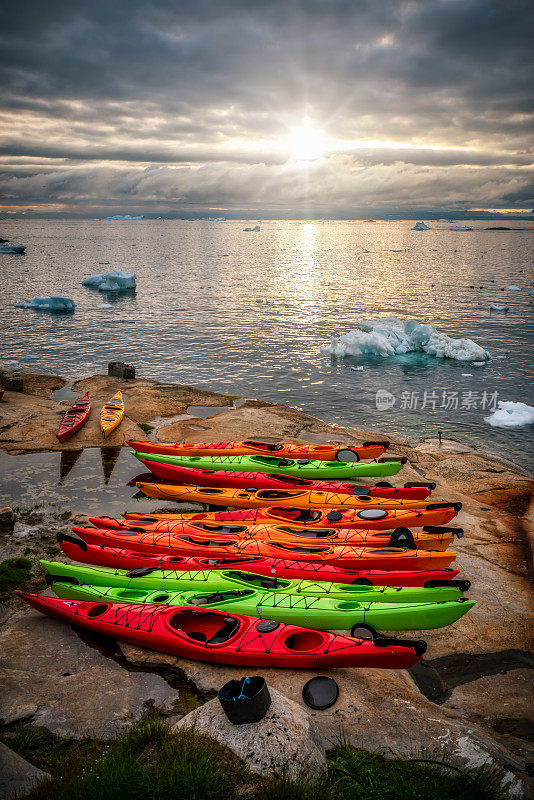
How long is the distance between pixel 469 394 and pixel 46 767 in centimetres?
2252

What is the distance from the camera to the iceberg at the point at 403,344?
28219 millimetres

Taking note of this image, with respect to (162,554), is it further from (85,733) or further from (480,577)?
(480,577)

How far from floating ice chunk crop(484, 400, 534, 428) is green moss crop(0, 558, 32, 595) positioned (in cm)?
1754

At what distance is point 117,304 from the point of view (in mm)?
46375

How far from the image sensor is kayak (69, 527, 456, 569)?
30.0 feet

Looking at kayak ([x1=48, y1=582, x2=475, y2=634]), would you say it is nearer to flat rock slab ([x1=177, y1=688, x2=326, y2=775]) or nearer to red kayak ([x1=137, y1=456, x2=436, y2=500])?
flat rock slab ([x1=177, y1=688, x2=326, y2=775])

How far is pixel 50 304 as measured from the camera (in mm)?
40062

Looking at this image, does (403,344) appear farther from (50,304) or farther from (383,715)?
(50,304)

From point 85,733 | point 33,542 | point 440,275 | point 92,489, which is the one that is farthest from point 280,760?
point 440,275

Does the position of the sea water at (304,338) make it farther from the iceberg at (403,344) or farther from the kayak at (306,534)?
the kayak at (306,534)

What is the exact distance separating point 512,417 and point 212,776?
60.7ft

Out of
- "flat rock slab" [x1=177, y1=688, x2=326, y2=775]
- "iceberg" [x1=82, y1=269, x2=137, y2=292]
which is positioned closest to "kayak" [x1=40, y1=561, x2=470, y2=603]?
"flat rock slab" [x1=177, y1=688, x2=326, y2=775]

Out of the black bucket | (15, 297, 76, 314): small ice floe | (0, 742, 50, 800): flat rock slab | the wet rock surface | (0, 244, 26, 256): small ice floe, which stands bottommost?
the wet rock surface

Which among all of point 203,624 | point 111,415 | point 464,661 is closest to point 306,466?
point 203,624
